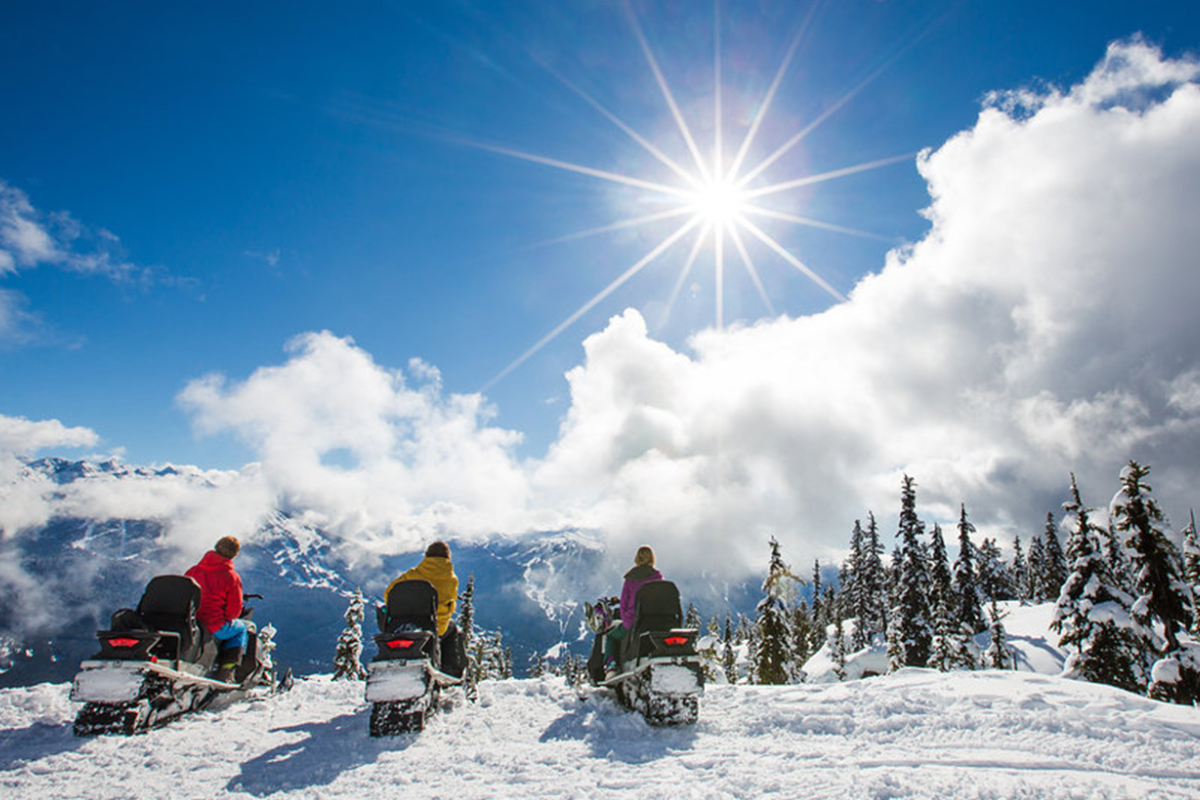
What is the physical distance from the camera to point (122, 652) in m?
7.27

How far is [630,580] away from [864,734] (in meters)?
4.10

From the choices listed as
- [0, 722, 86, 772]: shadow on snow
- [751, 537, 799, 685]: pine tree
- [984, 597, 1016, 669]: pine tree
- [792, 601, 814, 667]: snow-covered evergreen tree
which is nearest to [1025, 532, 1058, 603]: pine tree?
[792, 601, 814, 667]: snow-covered evergreen tree

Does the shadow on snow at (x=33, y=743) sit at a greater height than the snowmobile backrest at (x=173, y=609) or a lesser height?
lesser

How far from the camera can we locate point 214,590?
888 centimetres

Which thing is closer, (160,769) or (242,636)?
(160,769)

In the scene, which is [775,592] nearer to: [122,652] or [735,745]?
[735,745]

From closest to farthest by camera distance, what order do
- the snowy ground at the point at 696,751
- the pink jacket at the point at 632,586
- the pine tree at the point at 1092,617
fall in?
1. the snowy ground at the point at 696,751
2. the pink jacket at the point at 632,586
3. the pine tree at the point at 1092,617

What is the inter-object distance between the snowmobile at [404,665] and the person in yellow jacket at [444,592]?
1.54 feet

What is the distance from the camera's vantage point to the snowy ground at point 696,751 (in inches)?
196

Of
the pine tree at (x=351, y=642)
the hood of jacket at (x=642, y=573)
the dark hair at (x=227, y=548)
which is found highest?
the hood of jacket at (x=642, y=573)

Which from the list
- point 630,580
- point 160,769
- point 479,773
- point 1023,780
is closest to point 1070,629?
point 630,580

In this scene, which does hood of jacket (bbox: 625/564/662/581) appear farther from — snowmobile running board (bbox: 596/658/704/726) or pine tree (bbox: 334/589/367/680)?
pine tree (bbox: 334/589/367/680)

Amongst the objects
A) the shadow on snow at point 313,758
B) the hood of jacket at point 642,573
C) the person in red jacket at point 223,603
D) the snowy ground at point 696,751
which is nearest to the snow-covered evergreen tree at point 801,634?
the hood of jacket at point 642,573

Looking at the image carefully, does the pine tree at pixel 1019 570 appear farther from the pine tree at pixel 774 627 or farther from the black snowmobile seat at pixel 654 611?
the black snowmobile seat at pixel 654 611
